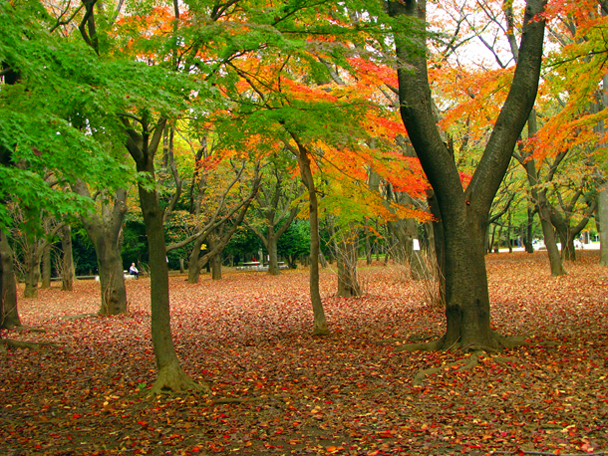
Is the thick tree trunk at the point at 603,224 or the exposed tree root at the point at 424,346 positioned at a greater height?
the thick tree trunk at the point at 603,224

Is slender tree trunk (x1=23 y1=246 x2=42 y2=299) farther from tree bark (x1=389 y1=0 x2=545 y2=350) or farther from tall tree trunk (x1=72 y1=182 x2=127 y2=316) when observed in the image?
tree bark (x1=389 y1=0 x2=545 y2=350)

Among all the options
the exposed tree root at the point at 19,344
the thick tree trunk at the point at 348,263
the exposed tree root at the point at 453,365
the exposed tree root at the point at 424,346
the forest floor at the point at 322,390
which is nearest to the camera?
the forest floor at the point at 322,390

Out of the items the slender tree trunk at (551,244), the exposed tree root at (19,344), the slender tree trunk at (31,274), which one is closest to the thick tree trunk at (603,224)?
the slender tree trunk at (551,244)

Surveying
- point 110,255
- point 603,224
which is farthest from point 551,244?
point 110,255

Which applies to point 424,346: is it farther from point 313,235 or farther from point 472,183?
point 313,235

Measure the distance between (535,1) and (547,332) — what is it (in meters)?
4.70

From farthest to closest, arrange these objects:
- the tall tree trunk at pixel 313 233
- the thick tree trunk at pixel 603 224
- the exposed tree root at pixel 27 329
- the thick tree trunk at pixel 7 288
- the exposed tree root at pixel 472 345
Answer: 1. the thick tree trunk at pixel 603 224
2. the exposed tree root at pixel 27 329
3. the thick tree trunk at pixel 7 288
4. the tall tree trunk at pixel 313 233
5. the exposed tree root at pixel 472 345

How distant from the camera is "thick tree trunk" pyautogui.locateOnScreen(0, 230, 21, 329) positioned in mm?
9359

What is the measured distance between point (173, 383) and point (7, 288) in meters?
6.32

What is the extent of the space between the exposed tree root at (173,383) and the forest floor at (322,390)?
133mm

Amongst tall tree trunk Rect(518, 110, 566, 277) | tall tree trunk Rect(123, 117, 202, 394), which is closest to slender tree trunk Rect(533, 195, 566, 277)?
tall tree trunk Rect(518, 110, 566, 277)

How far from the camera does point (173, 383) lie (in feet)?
18.1

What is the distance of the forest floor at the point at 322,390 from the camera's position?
13.1ft

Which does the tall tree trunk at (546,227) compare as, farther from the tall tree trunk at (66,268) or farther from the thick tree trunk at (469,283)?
the tall tree trunk at (66,268)
